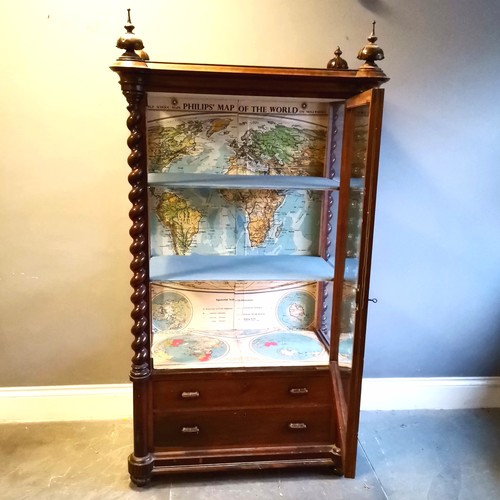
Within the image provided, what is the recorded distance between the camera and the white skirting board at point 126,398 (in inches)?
95.9

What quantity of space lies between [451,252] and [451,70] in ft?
2.84

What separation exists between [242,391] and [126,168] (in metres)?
1.10

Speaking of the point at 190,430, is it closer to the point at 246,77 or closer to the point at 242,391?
the point at 242,391

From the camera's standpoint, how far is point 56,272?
2326 mm

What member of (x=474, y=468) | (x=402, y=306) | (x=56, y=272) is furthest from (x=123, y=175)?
(x=474, y=468)

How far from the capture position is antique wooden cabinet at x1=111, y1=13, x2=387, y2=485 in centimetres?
183

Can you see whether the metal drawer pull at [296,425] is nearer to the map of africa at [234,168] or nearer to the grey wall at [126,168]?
the grey wall at [126,168]

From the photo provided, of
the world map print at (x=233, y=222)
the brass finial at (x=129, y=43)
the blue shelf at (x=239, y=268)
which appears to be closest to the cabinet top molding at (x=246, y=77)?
the brass finial at (x=129, y=43)

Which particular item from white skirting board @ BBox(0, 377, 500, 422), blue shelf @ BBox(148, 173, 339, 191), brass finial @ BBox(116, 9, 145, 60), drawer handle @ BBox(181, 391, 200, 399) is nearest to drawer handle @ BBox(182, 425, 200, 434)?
drawer handle @ BBox(181, 391, 200, 399)

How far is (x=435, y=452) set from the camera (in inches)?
91.4

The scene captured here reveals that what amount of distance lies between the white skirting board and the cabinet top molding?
1.50 meters

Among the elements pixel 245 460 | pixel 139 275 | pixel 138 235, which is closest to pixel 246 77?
pixel 138 235

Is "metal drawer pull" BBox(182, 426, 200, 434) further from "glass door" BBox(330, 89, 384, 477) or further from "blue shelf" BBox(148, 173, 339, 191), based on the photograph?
"blue shelf" BBox(148, 173, 339, 191)

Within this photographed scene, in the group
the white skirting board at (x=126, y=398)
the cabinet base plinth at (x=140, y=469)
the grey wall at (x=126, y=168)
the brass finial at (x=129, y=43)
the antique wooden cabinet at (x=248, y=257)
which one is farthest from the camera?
the white skirting board at (x=126, y=398)
